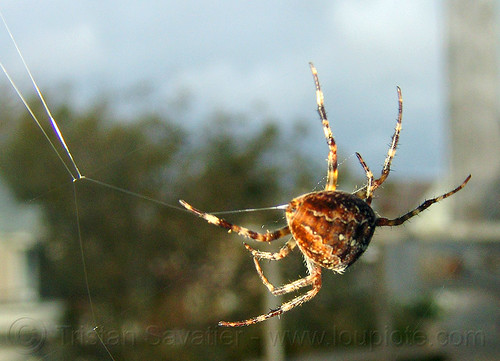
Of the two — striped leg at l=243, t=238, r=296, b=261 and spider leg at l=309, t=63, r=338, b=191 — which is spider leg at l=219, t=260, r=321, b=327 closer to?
striped leg at l=243, t=238, r=296, b=261

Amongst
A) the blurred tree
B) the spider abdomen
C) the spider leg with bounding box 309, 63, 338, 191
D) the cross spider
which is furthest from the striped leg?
the blurred tree

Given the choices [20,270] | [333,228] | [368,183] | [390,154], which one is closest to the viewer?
[333,228]

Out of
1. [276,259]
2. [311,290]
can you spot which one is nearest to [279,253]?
[276,259]

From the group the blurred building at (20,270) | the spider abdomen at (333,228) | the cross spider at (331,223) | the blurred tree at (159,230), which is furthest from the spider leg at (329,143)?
the blurred building at (20,270)

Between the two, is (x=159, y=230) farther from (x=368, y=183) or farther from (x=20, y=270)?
(x=368, y=183)

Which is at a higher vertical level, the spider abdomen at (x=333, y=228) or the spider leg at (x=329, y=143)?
the spider leg at (x=329, y=143)

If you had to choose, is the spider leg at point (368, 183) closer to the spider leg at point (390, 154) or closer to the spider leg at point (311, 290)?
the spider leg at point (390, 154)
